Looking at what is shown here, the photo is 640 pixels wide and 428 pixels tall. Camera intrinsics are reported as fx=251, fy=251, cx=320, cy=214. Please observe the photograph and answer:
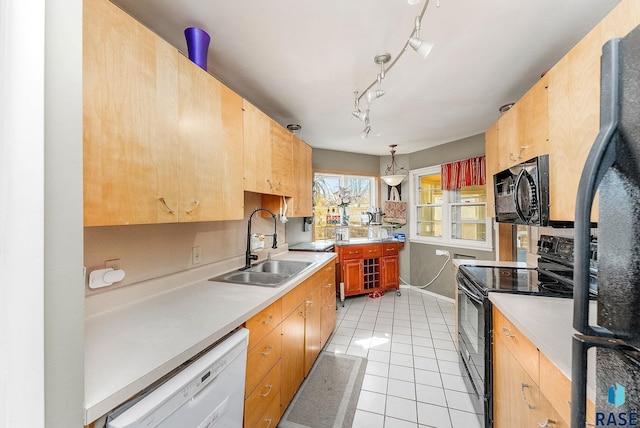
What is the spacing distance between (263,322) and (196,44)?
62.6 inches

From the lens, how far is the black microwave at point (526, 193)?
1.48m

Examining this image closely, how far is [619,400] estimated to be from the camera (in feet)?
1.33

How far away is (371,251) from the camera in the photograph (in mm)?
4004

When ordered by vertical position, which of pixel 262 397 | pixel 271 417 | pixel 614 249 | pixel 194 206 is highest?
pixel 194 206

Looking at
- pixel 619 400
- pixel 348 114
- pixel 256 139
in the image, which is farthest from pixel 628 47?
pixel 348 114

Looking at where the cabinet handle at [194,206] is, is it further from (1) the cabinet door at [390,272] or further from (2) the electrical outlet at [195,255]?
(1) the cabinet door at [390,272]

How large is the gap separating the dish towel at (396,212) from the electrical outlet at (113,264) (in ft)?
12.7

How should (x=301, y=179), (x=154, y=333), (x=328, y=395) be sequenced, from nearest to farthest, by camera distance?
(x=154, y=333)
(x=328, y=395)
(x=301, y=179)

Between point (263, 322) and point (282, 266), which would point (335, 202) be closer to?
point (282, 266)

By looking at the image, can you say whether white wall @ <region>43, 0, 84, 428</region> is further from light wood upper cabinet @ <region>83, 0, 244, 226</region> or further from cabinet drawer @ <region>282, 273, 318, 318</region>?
cabinet drawer @ <region>282, 273, 318, 318</region>

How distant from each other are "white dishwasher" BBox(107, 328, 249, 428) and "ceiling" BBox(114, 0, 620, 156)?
1653 mm

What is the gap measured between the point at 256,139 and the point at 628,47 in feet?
6.07

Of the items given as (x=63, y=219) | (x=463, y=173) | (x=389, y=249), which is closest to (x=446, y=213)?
(x=463, y=173)

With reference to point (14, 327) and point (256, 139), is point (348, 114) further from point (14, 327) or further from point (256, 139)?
point (14, 327)
